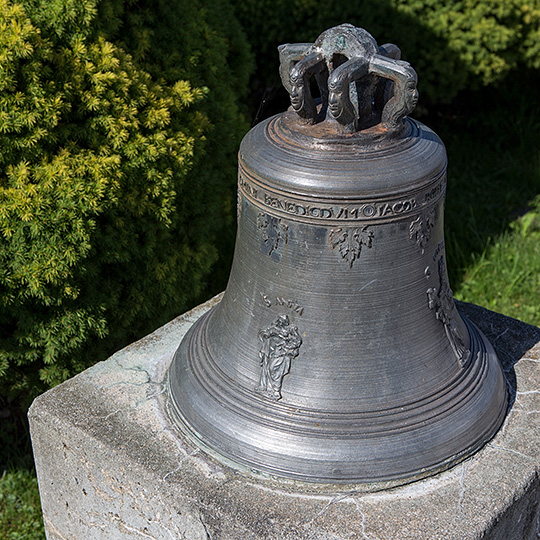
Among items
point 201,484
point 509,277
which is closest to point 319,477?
point 201,484

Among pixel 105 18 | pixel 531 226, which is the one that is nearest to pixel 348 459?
pixel 105 18

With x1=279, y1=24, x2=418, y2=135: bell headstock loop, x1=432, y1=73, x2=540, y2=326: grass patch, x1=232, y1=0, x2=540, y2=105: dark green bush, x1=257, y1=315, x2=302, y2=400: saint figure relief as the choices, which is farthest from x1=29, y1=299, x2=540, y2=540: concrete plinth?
x1=232, y1=0, x2=540, y2=105: dark green bush

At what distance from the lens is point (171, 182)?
355 cm

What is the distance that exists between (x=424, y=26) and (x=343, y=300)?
3.89 meters

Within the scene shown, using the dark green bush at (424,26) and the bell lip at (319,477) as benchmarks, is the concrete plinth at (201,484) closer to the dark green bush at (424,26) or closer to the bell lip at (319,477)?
the bell lip at (319,477)

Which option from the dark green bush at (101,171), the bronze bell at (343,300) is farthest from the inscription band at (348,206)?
the dark green bush at (101,171)

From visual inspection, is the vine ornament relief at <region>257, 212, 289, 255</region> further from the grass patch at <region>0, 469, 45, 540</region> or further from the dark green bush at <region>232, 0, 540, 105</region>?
the dark green bush at <region>232, 0, 540, 105</region>

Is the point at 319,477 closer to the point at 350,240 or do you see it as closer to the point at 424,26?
the point at 350,240

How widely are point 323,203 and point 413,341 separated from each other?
57 centimetres

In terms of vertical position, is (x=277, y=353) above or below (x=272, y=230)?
below

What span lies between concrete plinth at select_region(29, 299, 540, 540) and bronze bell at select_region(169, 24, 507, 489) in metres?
0.07

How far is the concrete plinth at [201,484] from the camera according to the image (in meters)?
2.34

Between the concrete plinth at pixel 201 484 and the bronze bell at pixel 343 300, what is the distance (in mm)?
74

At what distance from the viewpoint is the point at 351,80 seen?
2160 mm
